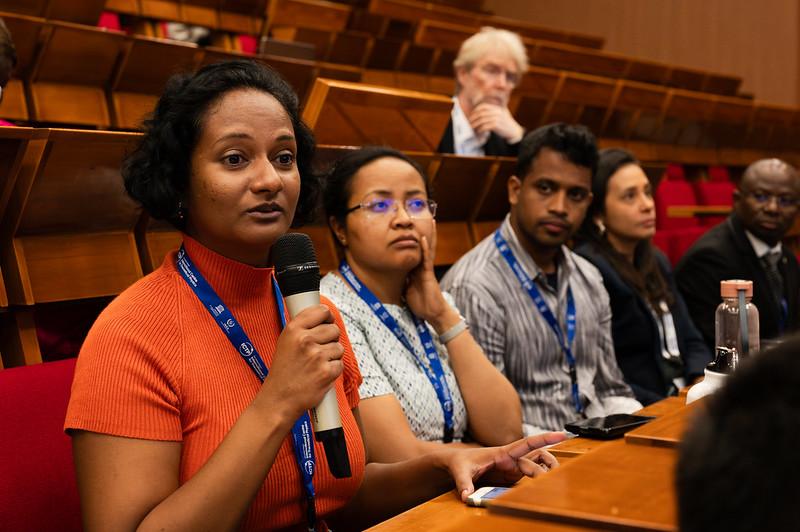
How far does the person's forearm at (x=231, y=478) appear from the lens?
1.43 feet

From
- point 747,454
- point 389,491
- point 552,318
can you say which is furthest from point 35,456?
point 552,318

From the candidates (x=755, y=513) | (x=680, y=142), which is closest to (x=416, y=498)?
(x=755, y=513)

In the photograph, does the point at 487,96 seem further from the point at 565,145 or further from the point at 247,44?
the point at 247,44

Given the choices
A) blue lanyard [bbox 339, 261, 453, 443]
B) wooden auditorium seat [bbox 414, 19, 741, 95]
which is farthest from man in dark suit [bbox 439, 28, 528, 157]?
wooden auditorium seat [bbox 414, 19, 741, 95]

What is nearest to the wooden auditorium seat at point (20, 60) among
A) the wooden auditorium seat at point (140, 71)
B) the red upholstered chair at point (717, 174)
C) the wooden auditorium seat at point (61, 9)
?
the wooden auditorium seat at point (140, 71)

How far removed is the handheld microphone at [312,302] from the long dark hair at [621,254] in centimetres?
76

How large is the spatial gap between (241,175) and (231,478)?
0.56 feet

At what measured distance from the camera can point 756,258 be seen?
134 cm

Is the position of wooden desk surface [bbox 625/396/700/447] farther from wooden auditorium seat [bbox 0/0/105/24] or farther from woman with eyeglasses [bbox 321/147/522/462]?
wooden auditorium seat [bbox 0/0/105/24]

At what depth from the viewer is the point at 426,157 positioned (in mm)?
1097

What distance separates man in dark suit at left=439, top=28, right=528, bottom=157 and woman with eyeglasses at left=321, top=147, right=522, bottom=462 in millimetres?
530

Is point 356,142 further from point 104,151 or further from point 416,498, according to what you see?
point 416,498

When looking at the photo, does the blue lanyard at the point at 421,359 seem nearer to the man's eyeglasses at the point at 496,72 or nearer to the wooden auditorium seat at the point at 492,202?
the wooden auditorium seat at the point at 492,202

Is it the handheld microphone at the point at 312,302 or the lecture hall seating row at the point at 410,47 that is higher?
the lecture hall seating row at the point at 410,47
